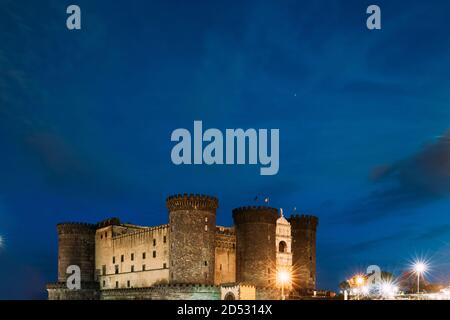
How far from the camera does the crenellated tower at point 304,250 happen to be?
11125 cm

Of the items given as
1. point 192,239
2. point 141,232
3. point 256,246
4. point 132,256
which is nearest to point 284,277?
point 256,246

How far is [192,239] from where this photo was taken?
94938 mm

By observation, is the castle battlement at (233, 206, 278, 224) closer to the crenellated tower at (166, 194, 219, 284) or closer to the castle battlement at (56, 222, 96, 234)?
the crenellated tower at (166, 194, 219, 284)

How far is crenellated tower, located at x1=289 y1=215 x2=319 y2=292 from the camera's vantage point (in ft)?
365

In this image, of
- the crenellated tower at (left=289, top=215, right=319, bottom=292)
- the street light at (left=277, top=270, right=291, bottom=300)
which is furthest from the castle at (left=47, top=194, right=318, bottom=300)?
the street light at (left=277, top=270, right=291, bottom=300)

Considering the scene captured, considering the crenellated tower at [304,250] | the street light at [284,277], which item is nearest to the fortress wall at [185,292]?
the street light at [284,277]

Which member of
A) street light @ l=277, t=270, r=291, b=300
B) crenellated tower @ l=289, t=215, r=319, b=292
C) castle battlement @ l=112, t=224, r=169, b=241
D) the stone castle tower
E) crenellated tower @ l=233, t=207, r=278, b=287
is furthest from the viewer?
the stone castle tower

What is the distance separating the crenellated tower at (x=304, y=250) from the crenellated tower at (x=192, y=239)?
2005 centimetres

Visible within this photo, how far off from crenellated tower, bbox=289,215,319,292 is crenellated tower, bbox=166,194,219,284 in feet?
65.8
